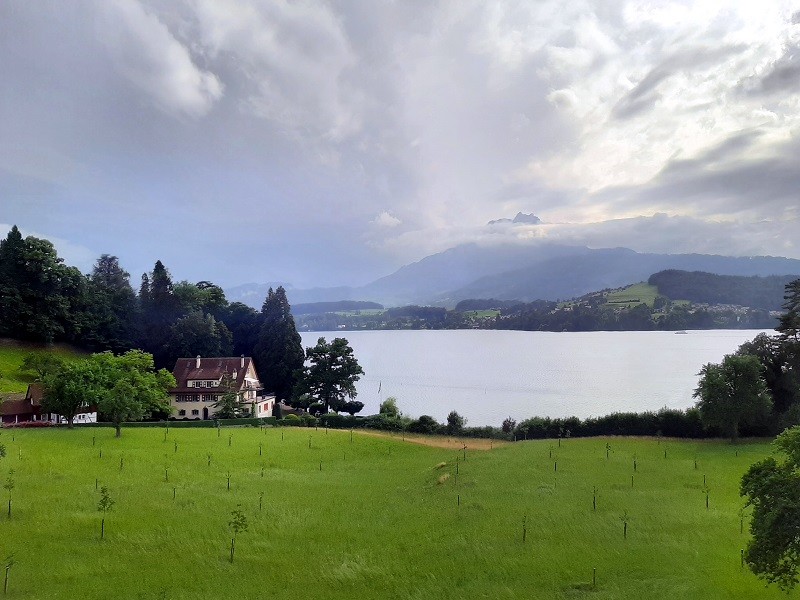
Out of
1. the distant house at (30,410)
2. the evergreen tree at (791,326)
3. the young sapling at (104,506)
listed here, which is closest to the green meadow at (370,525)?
the young sapling at (104,506)

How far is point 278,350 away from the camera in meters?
71.7

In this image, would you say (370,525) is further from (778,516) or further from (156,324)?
(156,324)

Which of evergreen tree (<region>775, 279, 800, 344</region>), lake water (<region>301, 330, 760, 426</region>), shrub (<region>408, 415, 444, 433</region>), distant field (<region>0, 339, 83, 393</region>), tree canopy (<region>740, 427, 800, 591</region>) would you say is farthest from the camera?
lake water (<region>301, 330, 760, 426</region>)

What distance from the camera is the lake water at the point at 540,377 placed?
75.1 m

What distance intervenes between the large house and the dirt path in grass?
18.0 metres

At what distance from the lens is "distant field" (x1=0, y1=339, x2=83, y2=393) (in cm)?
5836

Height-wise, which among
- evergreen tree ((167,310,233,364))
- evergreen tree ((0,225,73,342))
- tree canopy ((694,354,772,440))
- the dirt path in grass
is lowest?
the dirt path in grass

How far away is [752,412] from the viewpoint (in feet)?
136

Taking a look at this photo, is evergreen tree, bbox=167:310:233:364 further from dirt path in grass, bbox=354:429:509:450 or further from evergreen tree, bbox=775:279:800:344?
evergreen tree, bbox=775:279:800:344

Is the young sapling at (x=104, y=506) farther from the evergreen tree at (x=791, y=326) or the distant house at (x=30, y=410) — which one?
the evergreen tree at (x=791, y=326)

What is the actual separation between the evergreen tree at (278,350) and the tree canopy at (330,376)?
370 cm

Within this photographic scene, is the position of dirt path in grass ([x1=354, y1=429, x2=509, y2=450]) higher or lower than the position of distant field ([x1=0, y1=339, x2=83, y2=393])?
lower

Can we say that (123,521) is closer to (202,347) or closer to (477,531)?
(477,531)

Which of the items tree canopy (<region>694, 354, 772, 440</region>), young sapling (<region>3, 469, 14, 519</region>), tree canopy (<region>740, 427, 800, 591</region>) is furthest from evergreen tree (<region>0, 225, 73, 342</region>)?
tree canopy (<region>740, 427, 800, 591</region>)
